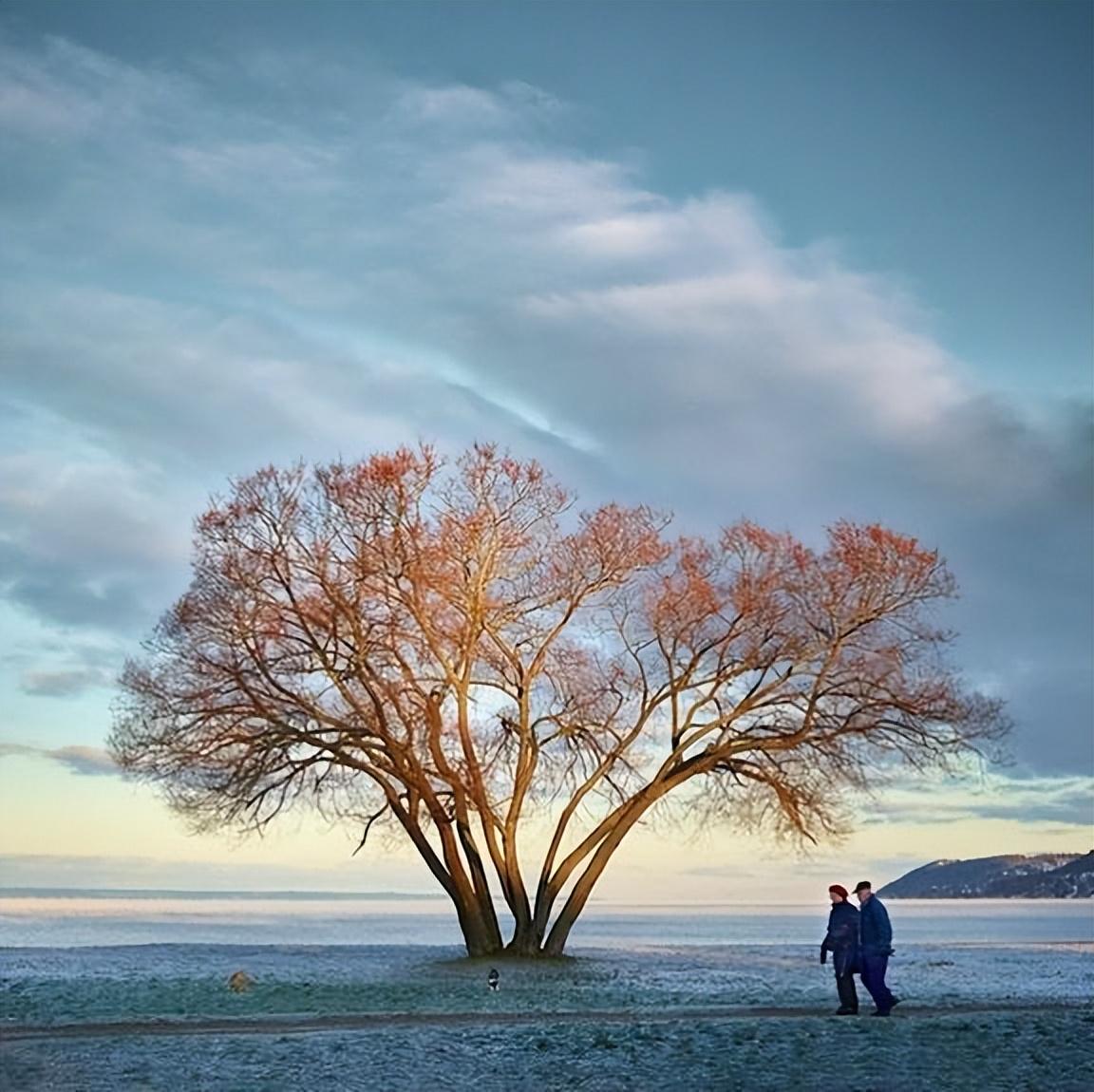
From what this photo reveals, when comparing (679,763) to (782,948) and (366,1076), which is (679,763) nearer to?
(782,948)

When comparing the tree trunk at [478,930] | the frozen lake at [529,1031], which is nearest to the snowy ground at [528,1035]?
the frozen lake at [529,1031]

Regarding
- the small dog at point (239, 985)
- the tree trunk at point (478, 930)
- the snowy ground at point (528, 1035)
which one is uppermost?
the tree trunk at point (478, 930)

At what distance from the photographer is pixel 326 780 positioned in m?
38.9

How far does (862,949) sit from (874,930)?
0.35m

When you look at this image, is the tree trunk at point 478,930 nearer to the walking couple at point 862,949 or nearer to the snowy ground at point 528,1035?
the snowy ground at point 528,1035

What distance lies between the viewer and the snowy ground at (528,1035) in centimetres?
1855

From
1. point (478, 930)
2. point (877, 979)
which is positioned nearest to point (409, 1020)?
point (877, 979)

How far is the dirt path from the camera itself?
20.8m

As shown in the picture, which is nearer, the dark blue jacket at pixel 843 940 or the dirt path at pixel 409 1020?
the dirt path at pixel 409 1020

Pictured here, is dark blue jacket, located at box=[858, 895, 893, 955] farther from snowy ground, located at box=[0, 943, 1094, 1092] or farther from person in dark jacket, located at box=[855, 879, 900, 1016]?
snowy ground, located at box=[0, 943, 1094, 1092]

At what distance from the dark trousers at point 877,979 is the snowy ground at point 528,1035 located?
0.87 meters

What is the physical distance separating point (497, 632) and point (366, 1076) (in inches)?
810

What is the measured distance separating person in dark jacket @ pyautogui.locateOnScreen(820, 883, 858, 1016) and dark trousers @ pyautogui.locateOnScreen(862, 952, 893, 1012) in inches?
7.5

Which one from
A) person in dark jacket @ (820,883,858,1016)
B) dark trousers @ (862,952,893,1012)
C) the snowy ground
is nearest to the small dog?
the snowy ground
